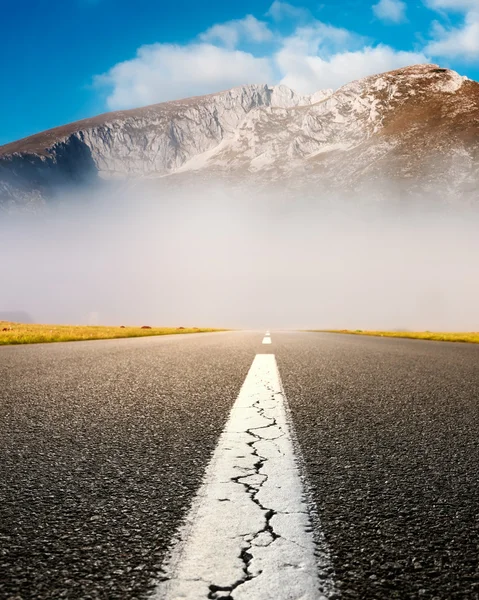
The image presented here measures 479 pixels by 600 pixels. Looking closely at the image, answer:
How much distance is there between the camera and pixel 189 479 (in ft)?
6.54

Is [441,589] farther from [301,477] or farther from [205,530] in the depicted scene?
[301,477]

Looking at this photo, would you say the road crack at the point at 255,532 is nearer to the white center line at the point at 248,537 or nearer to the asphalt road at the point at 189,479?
the white center line at the point at 248,537

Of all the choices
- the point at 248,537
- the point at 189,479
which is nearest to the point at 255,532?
the point at 248,537

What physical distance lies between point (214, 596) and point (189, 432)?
1.86m

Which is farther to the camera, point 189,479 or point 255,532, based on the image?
point 189,479

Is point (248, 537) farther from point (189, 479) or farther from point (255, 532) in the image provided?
point (189, 479)

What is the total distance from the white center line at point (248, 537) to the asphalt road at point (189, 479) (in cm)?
6

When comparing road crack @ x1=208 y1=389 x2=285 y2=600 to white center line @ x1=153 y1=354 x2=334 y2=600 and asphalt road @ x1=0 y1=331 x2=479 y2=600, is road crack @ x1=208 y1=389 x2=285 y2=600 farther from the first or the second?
asphalt road @ x1=0 y1=331 x2=479 y2=600

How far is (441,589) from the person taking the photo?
1129 millimetres

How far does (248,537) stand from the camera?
138cm

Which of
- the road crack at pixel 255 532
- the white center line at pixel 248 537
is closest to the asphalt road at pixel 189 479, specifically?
the white center line at pixel 248 537

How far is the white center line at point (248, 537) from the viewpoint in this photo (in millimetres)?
1099

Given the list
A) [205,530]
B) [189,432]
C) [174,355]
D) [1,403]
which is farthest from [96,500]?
[174,355]

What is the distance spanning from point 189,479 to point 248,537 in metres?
0.66
